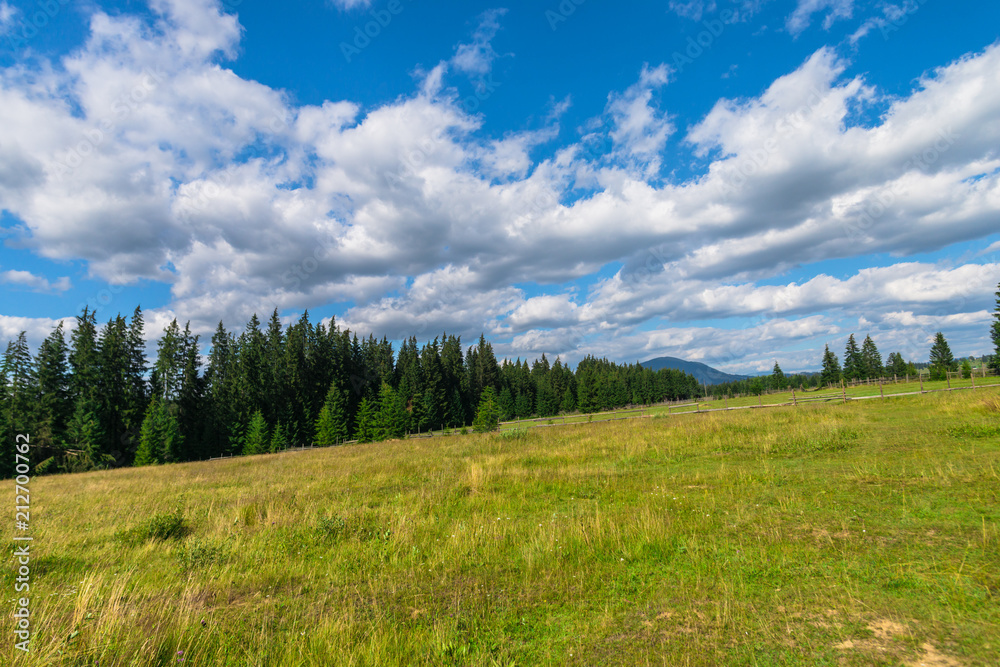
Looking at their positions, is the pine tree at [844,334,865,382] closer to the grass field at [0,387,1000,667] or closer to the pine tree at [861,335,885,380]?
the pine tree at [861,335,885,380]

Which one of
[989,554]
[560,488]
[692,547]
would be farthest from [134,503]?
[989,554]

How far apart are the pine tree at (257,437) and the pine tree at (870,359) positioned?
13234 centimetres

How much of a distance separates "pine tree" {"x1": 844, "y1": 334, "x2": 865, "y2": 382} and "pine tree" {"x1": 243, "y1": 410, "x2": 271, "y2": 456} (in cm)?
12981

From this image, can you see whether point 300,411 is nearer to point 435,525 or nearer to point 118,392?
point 118,392

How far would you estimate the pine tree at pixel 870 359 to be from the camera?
332ft

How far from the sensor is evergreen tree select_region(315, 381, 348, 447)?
171ft

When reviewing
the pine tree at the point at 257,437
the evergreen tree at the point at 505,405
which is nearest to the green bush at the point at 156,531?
the pine tree at the point at 257,437

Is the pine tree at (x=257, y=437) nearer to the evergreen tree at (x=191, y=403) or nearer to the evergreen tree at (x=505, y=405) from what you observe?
the evergreen tree at (x=191, y=403)

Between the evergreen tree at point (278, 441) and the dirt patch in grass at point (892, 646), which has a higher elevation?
the dirt patch in grass at point (892, 646)

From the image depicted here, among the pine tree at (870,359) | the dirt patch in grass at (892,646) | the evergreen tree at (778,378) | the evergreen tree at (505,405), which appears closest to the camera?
A: the dirt patch in grass at (892,646)

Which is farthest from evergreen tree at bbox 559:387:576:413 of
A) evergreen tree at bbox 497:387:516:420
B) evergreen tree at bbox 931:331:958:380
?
evergreen tree at bbox 931:331:958:380

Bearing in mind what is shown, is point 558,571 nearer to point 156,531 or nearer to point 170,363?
point 156,531

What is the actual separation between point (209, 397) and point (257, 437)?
12045 mm

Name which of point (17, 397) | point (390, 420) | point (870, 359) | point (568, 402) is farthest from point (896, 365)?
point (17, 397)
